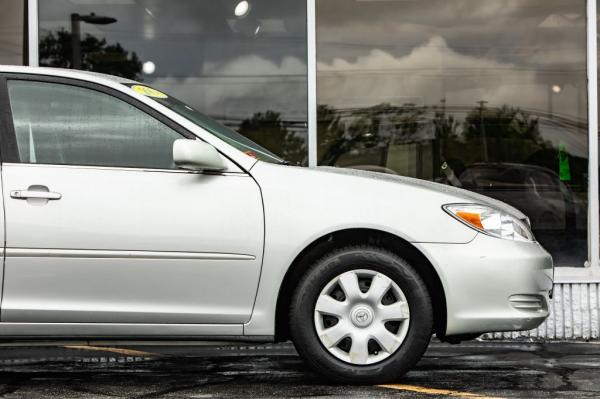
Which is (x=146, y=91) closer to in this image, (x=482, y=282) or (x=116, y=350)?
(x=482, y=282)

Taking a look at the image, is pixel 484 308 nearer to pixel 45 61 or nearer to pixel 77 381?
pixel 77 381

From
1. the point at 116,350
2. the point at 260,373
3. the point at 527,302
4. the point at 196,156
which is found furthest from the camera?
the point at 116,350

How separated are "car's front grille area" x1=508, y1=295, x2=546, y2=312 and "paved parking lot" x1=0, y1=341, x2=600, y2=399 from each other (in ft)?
1.33

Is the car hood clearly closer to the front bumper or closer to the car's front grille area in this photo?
the front bumper

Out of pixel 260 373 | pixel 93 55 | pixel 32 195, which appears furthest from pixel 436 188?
pixel 93 55

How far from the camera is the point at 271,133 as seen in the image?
27.9 feet

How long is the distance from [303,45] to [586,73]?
2.18 m

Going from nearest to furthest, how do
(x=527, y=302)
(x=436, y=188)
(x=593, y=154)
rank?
1. (x=527, y=302)
2. (x=436, y=188)
3. (x=593, y=154)

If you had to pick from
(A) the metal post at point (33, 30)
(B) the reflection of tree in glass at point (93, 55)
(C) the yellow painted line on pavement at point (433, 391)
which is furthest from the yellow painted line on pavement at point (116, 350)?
(A) the metal post at point (33, 30)

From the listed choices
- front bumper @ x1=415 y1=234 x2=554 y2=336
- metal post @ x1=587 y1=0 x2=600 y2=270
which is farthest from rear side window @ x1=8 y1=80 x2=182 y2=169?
metal post @ x1=587 y1=0 x2=600 y2=270

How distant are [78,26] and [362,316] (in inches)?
170

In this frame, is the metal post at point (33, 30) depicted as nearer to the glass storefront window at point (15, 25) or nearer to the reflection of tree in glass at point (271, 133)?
the glass storefront window at point (15, 25)

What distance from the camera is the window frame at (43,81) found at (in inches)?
213

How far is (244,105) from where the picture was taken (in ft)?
27.9
